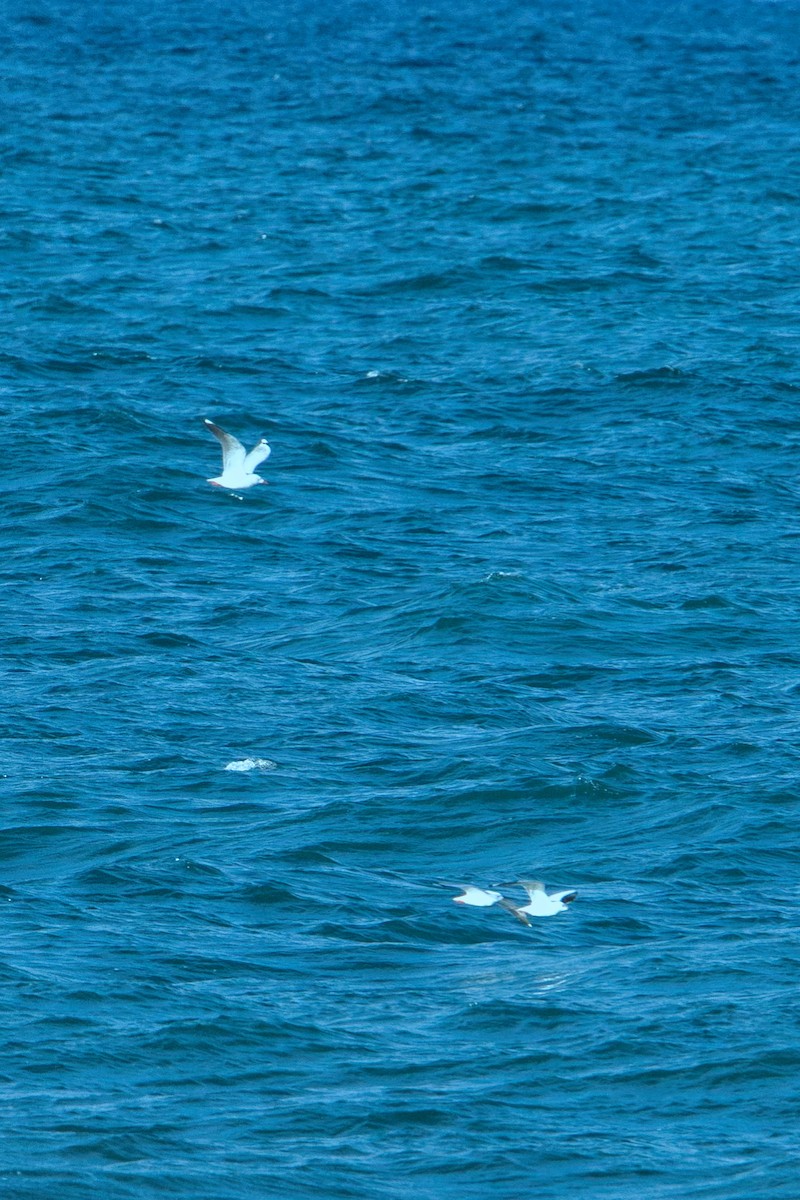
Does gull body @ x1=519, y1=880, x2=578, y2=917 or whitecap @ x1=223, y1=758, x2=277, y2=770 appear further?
whitecap @ x1=223, y1=758, x2=277, y2=770

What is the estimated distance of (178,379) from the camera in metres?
38.3

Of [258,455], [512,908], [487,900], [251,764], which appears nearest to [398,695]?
[251,764]

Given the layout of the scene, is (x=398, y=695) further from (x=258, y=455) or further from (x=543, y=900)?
(x=543, y=900)

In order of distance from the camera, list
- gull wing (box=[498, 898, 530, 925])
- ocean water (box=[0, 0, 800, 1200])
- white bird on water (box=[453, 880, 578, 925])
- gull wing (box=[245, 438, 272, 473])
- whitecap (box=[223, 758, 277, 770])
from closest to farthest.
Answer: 1. ocean water (box=[0, 0, 800, 1200])
2. gull wing (box=[498, 898, 530, 925])
3. white bird on water (box=[453, 880, 578, 925])
4. whitecap (box=[223, 758, 277, 770])
5. gull wing (box=[245, 438, 272, 473])

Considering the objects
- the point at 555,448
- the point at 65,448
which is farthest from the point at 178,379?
the point at 555,448

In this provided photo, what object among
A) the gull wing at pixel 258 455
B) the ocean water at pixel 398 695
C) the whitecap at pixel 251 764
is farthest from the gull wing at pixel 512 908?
the gull wing at pixel 258 455

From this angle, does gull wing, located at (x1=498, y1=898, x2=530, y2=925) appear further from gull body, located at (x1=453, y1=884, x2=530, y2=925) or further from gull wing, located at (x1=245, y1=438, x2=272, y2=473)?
gull wing, located at (x1=245, y1=438, x2=272, y2=473)

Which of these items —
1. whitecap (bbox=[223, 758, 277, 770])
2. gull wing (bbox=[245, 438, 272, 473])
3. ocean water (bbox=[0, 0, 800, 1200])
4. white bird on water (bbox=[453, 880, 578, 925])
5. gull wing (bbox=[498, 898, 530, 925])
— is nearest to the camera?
ocean water (bbox=[0, 0, 800, 1200])

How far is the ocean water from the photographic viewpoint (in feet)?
58.9

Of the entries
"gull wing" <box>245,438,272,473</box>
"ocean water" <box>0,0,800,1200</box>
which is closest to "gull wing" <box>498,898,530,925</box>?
"ocean water" <box>0,0,800,1200</box>

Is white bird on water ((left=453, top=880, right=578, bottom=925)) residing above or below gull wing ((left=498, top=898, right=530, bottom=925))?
above

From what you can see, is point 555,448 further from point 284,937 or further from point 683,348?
point 284,937

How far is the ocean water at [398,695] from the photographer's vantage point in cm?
1795

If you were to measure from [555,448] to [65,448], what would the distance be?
853 cm
